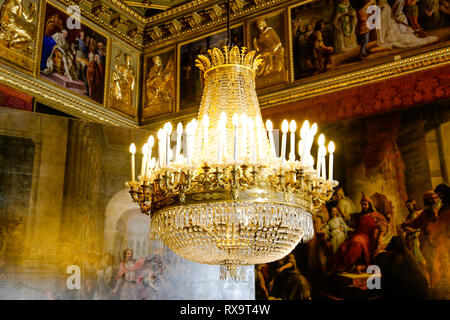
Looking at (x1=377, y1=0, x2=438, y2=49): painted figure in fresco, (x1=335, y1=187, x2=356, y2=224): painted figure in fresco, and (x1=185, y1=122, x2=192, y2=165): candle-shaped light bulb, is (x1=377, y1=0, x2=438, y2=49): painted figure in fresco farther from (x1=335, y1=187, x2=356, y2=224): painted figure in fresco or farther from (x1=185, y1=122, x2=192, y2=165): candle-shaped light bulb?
(x1=185, y1=122, x2=192, y2=165): candle-shaped light bulb

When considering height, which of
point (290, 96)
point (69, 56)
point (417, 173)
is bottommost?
point (417, 173)

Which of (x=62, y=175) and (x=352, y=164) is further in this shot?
(x=352, y=164)

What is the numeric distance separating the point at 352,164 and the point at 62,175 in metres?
3.52

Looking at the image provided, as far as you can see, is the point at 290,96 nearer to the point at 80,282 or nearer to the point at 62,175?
the point at 62,175

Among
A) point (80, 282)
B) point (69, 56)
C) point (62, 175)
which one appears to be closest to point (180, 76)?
point (69, 56)

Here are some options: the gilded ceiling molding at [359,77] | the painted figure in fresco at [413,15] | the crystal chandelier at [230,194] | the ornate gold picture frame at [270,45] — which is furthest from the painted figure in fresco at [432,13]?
the crystal chandelier at [230,194]

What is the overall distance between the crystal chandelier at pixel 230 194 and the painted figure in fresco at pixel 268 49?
13.4ft

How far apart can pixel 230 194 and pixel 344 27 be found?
4.80 meters

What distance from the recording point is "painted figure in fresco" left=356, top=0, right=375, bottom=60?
6867 mm

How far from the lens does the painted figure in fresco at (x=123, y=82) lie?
27.1 ft

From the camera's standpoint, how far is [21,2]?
695cm

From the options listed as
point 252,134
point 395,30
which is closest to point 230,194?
point 252,134

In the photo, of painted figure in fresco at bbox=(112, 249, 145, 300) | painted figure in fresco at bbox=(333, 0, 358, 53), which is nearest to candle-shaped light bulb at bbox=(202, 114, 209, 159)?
painted figure in fresco at bbox=(112, 249, 145, 300)

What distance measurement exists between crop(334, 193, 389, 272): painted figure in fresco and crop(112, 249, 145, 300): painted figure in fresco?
7.99 ft
